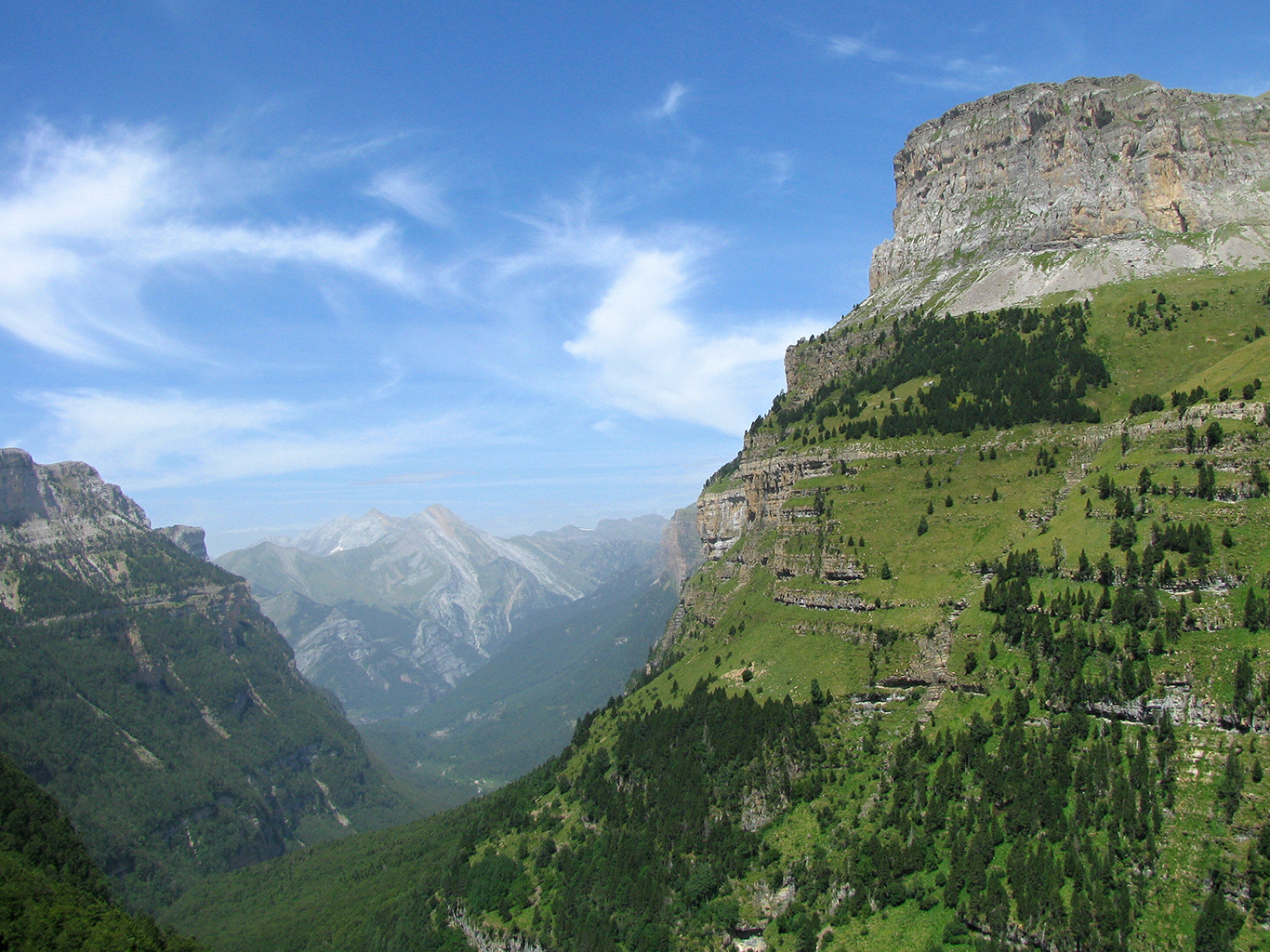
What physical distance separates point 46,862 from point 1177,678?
162008 mm

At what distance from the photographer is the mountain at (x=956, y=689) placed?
6962 centimetres

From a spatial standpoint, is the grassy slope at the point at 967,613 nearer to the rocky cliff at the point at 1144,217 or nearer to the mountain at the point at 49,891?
the rocky cliff at the point at 1144,217

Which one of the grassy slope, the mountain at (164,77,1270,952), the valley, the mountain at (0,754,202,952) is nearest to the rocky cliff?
the mountain at (164,77,1270,952)

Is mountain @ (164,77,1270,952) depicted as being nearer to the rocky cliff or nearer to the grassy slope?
the grassy slope

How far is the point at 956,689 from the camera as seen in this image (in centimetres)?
9375

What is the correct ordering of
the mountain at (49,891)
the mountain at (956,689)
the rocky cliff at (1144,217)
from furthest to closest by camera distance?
1. the rocky cliff at (1144,217)
2. the mountain at (49,891)
3. the mountain at (956,689)

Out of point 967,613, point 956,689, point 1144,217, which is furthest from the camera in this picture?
point 1144,217

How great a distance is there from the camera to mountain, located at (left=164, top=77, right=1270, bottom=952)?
228ft

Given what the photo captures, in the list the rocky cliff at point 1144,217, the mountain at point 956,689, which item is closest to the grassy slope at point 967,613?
the mountain at point 956,689

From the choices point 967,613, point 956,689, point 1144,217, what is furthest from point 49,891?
point 1144,217

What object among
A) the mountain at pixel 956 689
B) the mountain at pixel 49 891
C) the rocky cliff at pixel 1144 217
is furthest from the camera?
the rocky cliff at pixel 1144 217

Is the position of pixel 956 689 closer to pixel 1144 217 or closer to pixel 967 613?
pixel 967 613

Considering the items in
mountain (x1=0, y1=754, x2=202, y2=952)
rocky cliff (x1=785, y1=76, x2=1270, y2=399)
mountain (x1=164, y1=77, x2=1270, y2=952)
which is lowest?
mountain (x1=0, y1=754, x2=202, y2=952)

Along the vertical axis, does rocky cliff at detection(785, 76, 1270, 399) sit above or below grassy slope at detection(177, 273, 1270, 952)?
above
